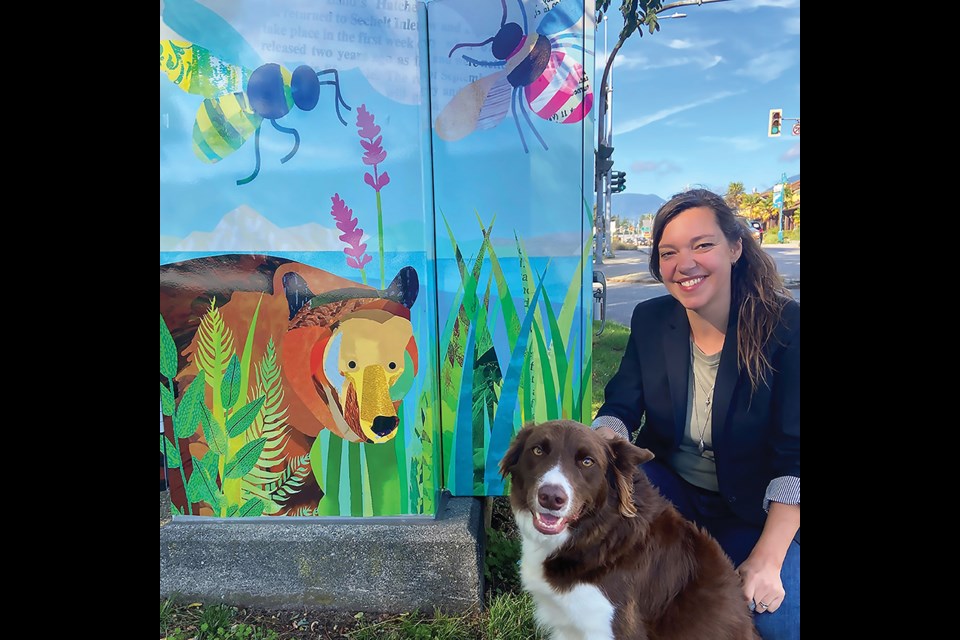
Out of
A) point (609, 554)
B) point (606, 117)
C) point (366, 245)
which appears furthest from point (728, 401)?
point (366, 245)

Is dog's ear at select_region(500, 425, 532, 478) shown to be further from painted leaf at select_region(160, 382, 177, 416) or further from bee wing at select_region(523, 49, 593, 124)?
painted leaf at select_region(160, 382, 177, 416)

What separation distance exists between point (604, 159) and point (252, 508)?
2.34 meters

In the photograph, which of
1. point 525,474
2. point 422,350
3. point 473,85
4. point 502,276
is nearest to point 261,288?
point 422,350

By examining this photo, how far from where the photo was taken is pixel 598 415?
8.18ft

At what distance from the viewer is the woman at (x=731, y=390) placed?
2.14 m

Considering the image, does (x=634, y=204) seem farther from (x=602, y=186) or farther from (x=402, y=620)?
(x=402, y=620)

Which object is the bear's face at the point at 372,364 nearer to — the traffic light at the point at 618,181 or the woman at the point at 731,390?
the woman at the point at 731,390

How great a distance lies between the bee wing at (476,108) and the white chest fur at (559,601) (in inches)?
64.1

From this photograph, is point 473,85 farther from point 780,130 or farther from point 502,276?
point 780,130

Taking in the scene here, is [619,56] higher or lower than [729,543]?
higher

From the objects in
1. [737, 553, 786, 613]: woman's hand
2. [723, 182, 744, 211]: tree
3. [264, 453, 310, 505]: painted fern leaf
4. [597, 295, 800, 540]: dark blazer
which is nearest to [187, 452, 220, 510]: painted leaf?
[264, 453, 310, 505]: painted fern leaf

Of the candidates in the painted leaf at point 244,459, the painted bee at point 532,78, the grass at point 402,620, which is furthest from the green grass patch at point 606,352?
the painted leaf at point 244,459

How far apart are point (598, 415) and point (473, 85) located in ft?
5.19

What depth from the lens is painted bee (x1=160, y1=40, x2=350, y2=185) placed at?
2.37 metres
